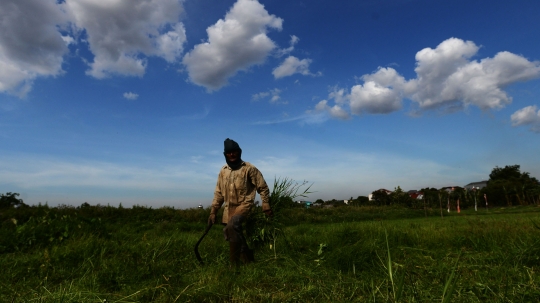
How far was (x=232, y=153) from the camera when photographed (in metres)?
5.66

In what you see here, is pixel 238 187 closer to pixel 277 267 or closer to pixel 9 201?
pixel 277 267

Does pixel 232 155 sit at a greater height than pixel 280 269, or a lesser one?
greater

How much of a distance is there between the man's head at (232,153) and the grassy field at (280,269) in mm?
1248

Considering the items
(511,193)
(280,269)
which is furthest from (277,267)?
(511,193)

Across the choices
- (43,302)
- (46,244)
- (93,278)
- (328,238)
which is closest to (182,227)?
(46,244)

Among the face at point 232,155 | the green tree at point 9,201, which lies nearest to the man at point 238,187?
the face at point 232,155

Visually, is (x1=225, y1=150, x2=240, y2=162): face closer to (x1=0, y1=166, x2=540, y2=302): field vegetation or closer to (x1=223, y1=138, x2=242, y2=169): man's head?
(x1=223, y1=138, x2=242, y2=169): man's head

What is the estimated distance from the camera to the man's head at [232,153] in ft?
18.5

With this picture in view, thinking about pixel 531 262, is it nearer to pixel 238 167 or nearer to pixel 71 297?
pixel 238 167

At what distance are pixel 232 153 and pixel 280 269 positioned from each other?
2152 mm

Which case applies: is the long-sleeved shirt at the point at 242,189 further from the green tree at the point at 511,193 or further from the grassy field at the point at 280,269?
the green tree at the point at 511,193

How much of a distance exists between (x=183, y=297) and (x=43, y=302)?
116 cm

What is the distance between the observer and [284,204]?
19.4 feet

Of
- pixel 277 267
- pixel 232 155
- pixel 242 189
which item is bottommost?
pixel 277 267
